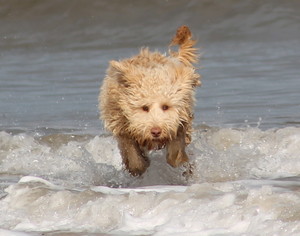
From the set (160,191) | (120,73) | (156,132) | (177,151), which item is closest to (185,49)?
(120,73)

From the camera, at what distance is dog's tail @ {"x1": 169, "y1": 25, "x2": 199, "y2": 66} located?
8.27 meters

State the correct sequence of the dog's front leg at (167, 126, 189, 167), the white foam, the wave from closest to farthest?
the white foam
the dog's front leg at (167, 126, 189, 167)
the wave

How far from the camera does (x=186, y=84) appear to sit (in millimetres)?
7535

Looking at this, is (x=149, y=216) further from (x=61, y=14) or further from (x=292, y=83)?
(x=61, y=14)

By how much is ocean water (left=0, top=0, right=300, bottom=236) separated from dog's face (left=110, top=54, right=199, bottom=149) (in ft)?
1.45

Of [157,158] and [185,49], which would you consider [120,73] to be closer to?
[185,49]

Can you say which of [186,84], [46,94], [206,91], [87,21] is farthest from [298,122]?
[87,21]

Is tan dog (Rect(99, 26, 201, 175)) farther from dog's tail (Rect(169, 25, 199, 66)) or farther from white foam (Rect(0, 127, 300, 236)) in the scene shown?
white foam (Rect(0, 127, 300, 236))

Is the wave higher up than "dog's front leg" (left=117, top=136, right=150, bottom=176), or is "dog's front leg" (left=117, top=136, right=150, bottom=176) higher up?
"dog's front leg" (left=117, top=136, right=150, bottom=176)

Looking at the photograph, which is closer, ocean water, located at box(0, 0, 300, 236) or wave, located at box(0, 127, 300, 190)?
ocean water, located at box(0, 0, 300, 236)

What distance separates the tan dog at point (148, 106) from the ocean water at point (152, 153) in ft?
1.03

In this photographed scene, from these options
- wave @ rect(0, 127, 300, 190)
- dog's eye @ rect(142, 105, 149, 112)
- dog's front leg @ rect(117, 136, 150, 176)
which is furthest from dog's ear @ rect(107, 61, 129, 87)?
wave @ rect(0, 127, 300, 190)

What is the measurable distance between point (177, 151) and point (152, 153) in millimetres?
520

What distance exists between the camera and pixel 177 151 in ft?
25.5
